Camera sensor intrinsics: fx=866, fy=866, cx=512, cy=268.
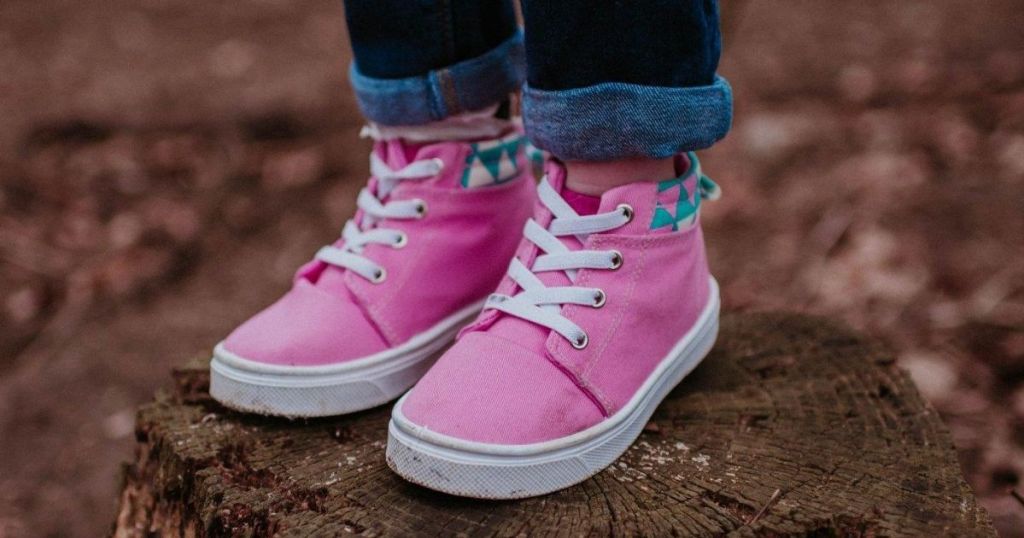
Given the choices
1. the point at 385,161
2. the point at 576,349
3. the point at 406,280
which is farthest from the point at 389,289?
the point at 576,349

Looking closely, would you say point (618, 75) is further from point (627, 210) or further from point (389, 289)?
point (389, 289)

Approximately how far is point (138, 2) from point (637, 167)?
190 inches

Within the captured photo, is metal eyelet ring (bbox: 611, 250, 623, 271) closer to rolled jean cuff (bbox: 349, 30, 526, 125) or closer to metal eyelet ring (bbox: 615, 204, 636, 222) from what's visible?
metal eyelet ring (bbox: 615, 204, 636, 222)

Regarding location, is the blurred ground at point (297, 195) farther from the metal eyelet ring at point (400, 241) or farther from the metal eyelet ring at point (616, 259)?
the metal eyelet ring at point (616, 259)

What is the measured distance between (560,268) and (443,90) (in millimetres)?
382

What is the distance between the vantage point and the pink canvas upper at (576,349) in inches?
47.9

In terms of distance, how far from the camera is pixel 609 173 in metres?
1.36

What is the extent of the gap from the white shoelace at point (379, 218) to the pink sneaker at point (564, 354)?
0.72ft

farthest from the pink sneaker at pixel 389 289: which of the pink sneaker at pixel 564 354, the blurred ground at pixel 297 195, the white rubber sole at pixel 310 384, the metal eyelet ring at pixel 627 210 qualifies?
the blurred ground at pixel 297 195

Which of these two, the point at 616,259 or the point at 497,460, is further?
the point at 616,259

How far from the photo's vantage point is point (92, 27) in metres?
5.04

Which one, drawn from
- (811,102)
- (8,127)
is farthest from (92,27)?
(811,102)

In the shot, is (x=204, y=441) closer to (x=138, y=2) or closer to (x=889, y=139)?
(x=889, y=139)

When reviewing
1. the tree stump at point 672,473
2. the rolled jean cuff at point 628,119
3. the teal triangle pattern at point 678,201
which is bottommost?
the tree stump at point 672,473
